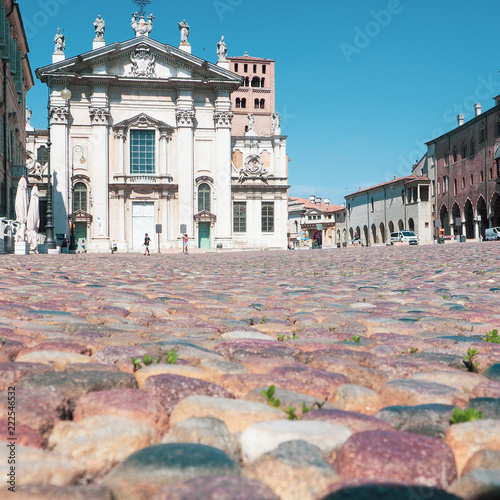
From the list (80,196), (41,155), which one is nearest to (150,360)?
(80,196)

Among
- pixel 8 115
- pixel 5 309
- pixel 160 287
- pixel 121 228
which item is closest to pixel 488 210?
pixel 121 228

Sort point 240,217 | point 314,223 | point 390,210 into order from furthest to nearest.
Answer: point 314,223, point 390,210, point 240,217

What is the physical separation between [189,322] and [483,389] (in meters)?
2.68

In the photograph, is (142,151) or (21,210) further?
(142,151)

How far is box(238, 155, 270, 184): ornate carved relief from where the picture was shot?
47.1 meters

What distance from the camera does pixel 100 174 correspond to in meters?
43.0

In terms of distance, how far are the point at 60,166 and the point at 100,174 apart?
294 centimetres

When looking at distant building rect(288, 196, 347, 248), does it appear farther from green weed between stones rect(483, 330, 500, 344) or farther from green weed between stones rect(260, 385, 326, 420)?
green weed between stones rect(260, 385, 326, 420)

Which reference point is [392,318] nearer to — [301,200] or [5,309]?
[5,309]

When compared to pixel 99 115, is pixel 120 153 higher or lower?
lower

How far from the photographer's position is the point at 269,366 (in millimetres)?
2979

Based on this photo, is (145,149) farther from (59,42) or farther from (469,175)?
(469,175)

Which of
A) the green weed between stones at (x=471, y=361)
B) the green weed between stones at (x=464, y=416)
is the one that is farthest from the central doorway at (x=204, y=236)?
the green weed between stones at (x=464, y=416)

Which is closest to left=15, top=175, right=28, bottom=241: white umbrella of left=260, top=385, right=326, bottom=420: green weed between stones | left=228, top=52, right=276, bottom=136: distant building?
left=260, top=385, right=326, bottom=420: green weed between stones
